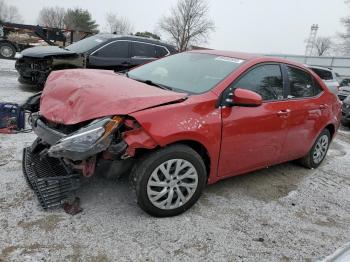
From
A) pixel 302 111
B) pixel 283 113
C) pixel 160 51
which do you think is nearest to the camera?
pixel 283 113

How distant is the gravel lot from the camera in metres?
2.91

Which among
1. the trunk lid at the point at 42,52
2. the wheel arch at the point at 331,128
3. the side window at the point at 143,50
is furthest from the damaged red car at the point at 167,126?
the side window at the point at 143,50

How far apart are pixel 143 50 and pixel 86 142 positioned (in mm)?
7009

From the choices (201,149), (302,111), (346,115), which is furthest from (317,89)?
(346,115)

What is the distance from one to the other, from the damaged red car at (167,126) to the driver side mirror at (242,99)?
0.04ft

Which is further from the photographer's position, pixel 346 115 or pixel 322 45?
pixel 322 45

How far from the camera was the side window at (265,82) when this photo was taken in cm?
399

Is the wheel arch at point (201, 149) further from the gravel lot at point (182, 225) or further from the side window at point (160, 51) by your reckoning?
the side window at point (160, 51)

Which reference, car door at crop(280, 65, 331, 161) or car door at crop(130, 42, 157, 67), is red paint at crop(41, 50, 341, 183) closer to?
car door at crop(280, 65, 331, 161)

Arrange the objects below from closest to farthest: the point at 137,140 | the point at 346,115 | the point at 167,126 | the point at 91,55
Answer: the point at 137,140
the point at 167,126
the point at 91,55
the point at 346,115

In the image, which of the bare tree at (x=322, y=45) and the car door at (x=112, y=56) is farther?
the bare tree at (x=322, y=45)

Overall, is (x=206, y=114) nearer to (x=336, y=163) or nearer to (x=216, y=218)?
(x=216, y=218)

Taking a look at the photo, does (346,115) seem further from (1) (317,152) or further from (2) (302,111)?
(2) (302,111)

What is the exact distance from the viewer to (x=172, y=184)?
3402 mm
